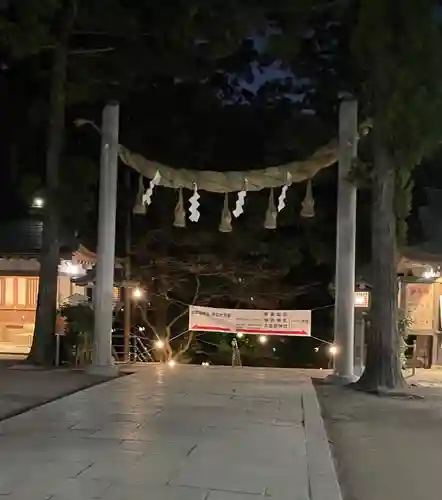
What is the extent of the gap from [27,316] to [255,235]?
7.11m

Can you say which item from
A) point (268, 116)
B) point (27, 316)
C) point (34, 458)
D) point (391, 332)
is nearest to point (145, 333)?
point (27, 316)

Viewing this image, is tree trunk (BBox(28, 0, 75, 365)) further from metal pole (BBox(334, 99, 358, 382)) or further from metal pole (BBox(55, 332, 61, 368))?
metal pole (BBox(334, 99, 358, 382))

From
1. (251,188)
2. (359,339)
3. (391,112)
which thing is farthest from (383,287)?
(359,339)

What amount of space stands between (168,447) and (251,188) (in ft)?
27.9

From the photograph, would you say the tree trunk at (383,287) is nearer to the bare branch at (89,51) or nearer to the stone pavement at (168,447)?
the stone pavement at (168,447)

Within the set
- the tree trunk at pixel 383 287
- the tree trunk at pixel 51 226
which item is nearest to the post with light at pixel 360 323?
the tree trunk at pixel 383 287

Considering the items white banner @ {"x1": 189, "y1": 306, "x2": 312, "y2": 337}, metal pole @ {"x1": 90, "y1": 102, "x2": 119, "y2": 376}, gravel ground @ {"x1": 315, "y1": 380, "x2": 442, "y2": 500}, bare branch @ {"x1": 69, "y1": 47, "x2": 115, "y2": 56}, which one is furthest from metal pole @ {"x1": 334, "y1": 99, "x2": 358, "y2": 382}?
bare branch @ {"x1": 69, "y1": 47, "x2": 115, "y2": 56}

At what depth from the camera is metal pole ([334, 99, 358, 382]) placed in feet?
45.9

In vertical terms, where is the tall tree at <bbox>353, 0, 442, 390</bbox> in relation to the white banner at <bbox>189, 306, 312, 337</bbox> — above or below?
above

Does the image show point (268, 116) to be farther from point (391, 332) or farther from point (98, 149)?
point (391, 332)

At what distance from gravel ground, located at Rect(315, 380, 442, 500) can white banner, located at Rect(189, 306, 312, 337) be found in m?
3.19

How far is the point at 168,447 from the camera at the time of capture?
281 inches

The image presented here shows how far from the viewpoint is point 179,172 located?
14836mm

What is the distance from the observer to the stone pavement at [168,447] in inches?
221
